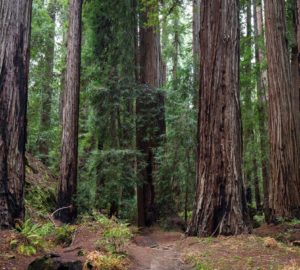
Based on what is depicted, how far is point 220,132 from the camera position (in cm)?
796

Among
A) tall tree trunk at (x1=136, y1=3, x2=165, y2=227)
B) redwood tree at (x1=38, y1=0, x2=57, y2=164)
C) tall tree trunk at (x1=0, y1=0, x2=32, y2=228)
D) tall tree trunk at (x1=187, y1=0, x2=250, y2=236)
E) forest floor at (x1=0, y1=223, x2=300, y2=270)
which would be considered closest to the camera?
forest floor at (x1=0, y1=223, x2=300, y2=270)

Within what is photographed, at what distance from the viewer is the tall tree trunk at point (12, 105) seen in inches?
248

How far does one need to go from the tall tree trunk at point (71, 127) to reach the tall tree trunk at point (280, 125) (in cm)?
632

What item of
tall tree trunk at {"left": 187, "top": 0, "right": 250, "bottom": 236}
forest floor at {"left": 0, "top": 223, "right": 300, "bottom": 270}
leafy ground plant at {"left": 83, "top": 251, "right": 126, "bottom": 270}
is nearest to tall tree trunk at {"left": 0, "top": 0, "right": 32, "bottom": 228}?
forest floor at {"left": 0, "top": 223, "right": 300, "bottom": 270}

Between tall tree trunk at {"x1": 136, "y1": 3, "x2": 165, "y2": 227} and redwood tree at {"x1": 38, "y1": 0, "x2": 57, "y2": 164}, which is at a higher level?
redwood tree at {"x1": 38, "y1": 0, "x2": 57, "y2": 164}

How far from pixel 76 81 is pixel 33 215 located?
15.9ft

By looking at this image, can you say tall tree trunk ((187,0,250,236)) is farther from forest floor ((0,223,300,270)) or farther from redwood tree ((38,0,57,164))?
redwood tree ((38,0,57,164))

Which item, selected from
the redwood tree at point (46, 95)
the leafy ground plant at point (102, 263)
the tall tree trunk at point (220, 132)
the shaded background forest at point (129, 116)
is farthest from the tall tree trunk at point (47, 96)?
the leafy ground plant at point (102, 263)

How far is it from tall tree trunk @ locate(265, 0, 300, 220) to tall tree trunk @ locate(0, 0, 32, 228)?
22.1ft

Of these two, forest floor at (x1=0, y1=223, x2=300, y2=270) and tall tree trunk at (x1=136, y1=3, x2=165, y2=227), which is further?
tall tree trunk at (x1=136, y1=3, x2=165, y2=227)

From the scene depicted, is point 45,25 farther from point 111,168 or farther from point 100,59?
point 111,168

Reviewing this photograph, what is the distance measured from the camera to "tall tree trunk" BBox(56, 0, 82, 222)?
12.8 metres

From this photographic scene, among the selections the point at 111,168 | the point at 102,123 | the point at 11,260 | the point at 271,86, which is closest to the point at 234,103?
the point at 271,86

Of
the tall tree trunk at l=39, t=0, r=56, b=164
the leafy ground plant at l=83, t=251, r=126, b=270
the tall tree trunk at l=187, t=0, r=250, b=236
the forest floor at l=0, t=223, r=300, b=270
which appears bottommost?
the forest floor at l=0, t=223, r=300, b=270
